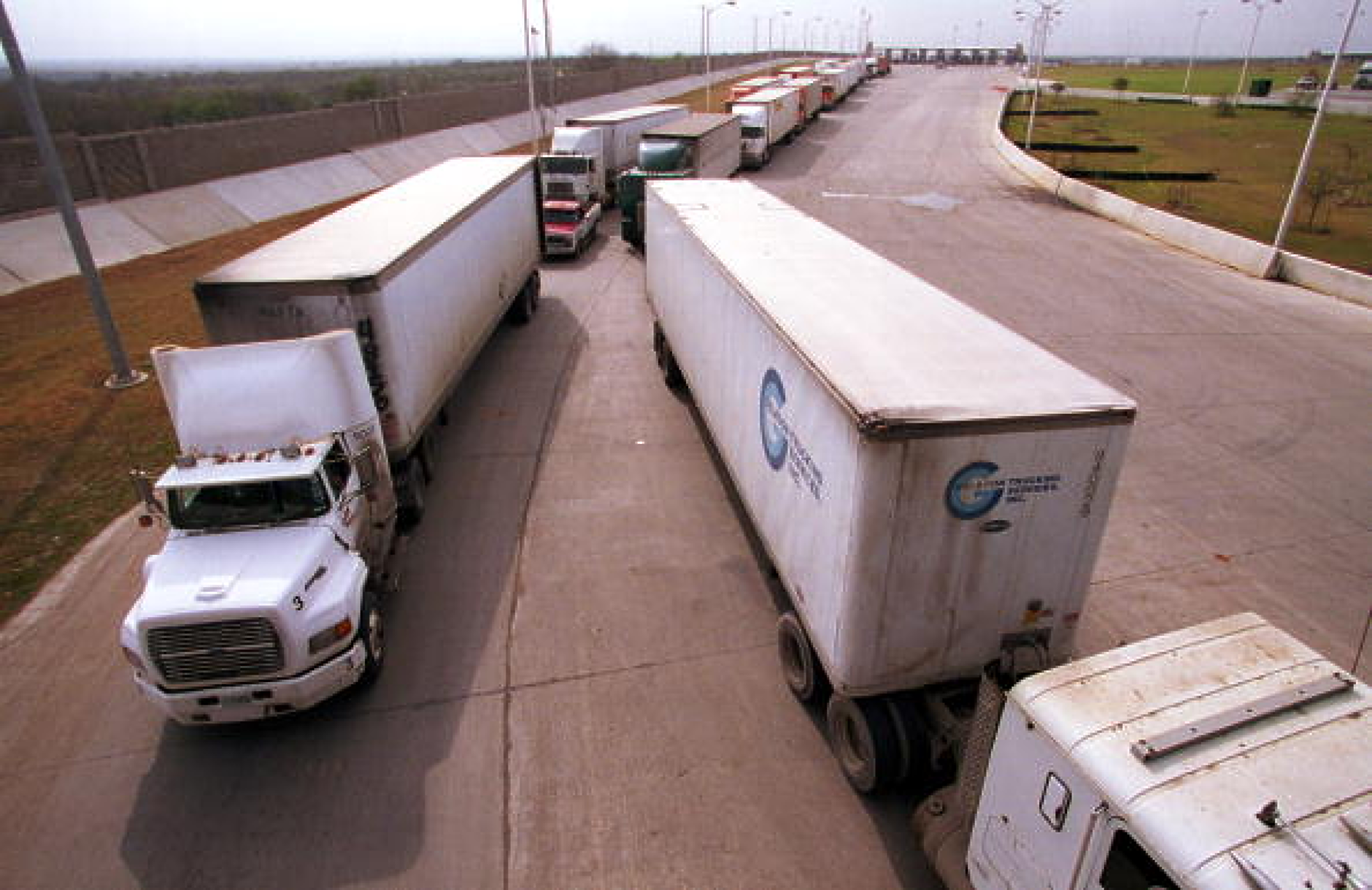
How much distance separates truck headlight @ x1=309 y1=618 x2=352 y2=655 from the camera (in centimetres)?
712

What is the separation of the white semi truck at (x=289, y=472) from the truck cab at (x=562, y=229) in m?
13.6

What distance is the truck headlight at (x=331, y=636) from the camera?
23.4 feet

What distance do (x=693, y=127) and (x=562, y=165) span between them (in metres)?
6.43

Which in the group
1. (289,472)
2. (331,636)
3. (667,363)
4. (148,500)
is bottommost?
(667,363)

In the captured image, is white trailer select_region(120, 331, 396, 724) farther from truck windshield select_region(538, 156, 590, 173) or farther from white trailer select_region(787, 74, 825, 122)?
white trailer select_region(787, 74, 825, 122)

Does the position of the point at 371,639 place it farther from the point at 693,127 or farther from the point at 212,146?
the point at 212,146

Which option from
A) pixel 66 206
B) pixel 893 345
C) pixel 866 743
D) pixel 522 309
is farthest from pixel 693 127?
pixel 866 743

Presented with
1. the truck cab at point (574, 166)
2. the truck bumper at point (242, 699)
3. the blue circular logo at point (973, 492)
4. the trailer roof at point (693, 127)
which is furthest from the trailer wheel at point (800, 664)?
the trailer roof at point (693, 127)

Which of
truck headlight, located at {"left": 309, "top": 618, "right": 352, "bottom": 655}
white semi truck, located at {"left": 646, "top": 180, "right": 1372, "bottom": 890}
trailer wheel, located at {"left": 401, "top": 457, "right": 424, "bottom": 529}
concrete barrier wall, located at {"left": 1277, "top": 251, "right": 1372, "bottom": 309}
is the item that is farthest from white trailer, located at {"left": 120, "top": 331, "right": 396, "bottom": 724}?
concrete barrier wall, located at {"left": 1277, "top": 251, "right": 1372, "bottom": 309}

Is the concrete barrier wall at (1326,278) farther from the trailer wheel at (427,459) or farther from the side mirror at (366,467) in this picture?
the side mirror at (366,467)

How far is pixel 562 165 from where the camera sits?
2756 centimetres

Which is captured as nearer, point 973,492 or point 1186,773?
point 1186,773

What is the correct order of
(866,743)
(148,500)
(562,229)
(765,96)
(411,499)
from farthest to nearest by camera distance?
(765,96) < (562,229) < (411,499) < (148,500) < (866,743)

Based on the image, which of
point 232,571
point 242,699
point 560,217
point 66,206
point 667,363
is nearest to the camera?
point 242,699
